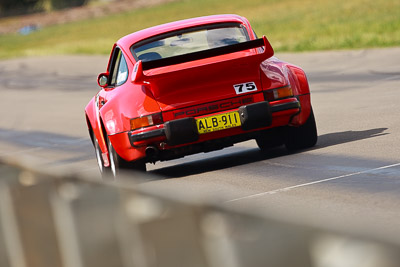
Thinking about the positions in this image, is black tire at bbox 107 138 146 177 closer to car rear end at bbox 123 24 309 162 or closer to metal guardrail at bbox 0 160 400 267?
car rear end at bbox 123 24 309 162

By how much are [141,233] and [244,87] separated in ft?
20.4

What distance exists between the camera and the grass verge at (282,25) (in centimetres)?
3034

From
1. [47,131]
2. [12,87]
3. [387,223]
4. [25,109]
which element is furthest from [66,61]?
[387,223]

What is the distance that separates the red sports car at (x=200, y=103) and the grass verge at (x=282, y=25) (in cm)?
1764

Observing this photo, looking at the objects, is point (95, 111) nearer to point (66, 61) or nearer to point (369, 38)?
point (369, 38)

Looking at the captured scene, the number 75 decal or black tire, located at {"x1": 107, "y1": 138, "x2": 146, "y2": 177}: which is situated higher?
the number 75 decal

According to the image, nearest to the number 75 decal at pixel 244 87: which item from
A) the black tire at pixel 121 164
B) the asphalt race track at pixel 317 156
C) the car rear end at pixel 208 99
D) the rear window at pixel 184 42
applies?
the car rear end at pixel 208 99

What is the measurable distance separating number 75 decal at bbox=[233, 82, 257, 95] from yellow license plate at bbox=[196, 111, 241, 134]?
0.22 m

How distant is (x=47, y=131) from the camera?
58.6 ft

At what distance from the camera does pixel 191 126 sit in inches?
333

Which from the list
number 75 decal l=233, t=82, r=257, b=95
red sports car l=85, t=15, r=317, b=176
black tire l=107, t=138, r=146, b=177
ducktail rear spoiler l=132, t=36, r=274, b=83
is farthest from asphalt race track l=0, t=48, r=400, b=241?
ducktail rear spoiler l=132, t=36, r=274, b=83

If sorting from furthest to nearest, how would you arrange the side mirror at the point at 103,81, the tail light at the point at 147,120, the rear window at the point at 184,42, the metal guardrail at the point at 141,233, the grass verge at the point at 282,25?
the grass verge at the point at 282,25, the side mirror at the point at 103,81, the rear window at the point at 184,42, the tail light at the point at 147,120, the metal guardrail at the point at 141,233

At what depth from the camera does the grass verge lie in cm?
3034

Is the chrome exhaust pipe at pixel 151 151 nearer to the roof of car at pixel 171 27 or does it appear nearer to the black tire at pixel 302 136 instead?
the roof of car at pixel 171 27
